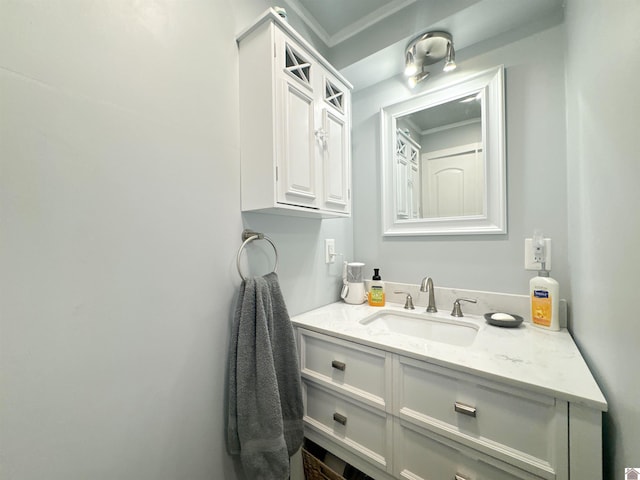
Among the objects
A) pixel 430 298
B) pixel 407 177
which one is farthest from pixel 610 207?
pixel 407 177

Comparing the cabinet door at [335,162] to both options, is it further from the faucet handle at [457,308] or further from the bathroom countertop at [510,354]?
the faucet handle at [457,308]

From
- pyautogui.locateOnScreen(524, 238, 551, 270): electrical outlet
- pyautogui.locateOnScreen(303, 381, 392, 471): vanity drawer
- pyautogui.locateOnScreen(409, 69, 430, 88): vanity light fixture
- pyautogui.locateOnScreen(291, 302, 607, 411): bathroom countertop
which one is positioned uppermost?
pyautogui.locateOnScreen(409, 69, 430, 88): vanity light fixture

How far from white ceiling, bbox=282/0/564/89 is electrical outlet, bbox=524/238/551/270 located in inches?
35.6

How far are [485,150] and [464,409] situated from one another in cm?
108

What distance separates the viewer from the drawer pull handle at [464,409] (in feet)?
Answer: 2.30

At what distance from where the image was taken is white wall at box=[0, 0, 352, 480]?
54 cm

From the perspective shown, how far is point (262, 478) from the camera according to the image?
2.76ft

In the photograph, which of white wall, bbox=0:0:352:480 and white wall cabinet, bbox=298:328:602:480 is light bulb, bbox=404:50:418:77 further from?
white wall cabinet, bbox=298:328:602:480

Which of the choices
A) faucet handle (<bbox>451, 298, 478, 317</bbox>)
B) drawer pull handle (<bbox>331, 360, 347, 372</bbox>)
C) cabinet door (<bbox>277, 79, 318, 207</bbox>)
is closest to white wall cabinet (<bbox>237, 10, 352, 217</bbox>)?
cabinet door (<bbox>277, 79, 318, 207</bbox>)

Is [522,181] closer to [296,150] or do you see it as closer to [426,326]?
[426,326]

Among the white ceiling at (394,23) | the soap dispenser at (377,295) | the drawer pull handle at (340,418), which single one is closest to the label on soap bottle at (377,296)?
the soap dispenser at (377,295)

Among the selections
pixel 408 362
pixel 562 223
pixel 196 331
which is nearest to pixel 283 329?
pixel 196 331

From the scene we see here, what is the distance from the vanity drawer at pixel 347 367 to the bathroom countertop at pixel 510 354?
41mm

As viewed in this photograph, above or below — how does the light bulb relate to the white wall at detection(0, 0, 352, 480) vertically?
above
